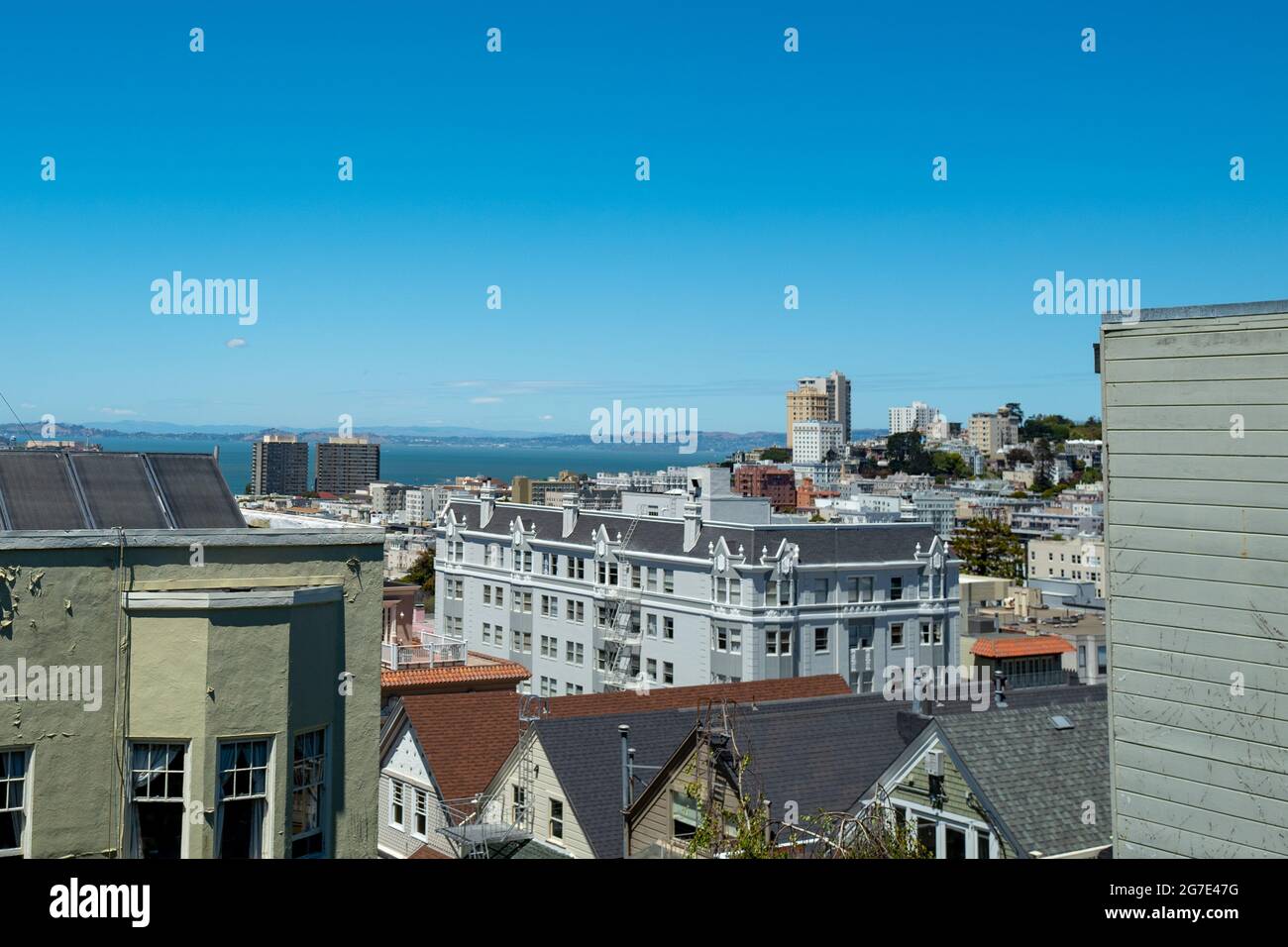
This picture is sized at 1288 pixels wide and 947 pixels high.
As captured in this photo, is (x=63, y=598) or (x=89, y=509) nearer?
(x=63, y=598)

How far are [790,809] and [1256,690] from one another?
9946mm

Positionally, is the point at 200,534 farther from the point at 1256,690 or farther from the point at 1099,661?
the point at 1099,661

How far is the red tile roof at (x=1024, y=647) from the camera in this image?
163ft

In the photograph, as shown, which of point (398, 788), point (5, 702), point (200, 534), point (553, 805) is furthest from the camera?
point (398, 788)

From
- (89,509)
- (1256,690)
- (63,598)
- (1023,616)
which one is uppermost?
(89,509)

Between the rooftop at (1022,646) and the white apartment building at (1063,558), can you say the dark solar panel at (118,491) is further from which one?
the white apartment building at (1063,558)

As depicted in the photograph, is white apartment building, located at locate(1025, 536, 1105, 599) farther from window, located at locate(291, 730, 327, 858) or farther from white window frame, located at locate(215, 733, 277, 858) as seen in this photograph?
white window frame, located at locate(215, 733, 277, 858)

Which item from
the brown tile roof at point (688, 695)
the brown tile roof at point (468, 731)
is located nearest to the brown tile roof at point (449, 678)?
the brown tile roof at point (468, 731)

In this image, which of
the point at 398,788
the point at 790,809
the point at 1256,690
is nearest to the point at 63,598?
the point at 1256,690

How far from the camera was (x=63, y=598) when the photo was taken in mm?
9484

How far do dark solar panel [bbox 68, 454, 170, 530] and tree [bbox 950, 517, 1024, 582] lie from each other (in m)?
117
